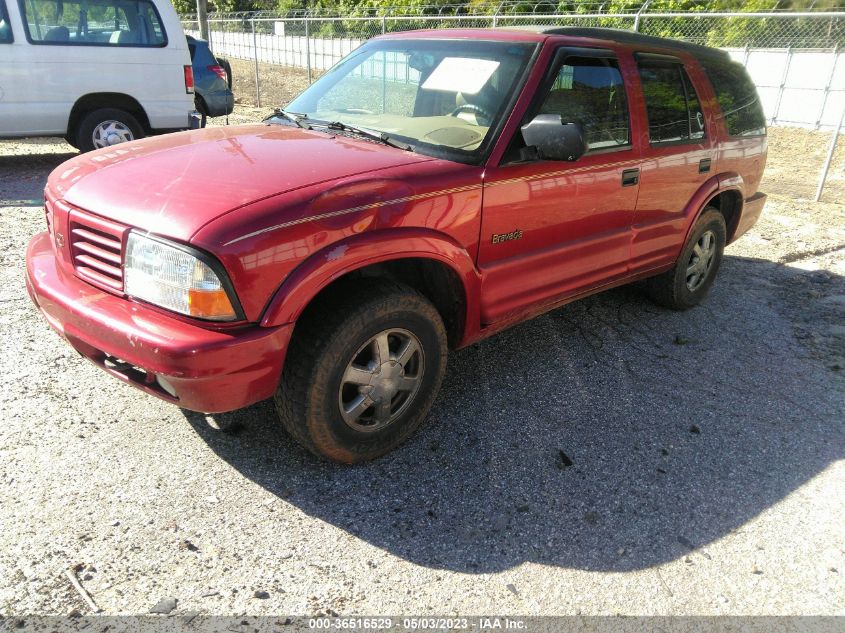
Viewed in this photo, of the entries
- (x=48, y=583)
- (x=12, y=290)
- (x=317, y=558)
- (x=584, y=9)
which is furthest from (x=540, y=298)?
(x=584, y=9)

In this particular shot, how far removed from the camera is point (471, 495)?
283 centimetres

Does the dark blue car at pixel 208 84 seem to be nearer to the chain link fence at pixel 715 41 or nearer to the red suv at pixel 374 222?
the chain link fence at pixel 715 41

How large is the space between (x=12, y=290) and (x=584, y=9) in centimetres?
1722

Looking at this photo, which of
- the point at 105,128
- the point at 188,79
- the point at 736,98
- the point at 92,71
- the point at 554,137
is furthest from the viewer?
the point at 188,79

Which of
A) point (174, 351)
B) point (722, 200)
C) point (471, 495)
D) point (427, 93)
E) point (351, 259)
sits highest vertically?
point (427, 93)

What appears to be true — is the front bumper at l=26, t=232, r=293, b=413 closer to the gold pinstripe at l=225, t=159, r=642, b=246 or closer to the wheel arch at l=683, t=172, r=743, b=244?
the gold pinstripe at l=225, t=159, r=642, b=246

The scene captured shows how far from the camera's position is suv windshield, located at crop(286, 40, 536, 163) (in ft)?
10.6

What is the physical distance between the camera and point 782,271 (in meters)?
6.06

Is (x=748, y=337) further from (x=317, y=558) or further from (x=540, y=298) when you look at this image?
(x=317, y=558)

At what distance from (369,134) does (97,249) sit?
1.39 metres

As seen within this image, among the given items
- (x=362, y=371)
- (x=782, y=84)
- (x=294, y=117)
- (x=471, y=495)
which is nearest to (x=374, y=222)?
(x=362, y=371)

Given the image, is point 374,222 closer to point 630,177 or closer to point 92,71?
point 630,177

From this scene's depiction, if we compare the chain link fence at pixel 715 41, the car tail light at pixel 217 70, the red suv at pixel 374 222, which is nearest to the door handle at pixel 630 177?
the red suv at pixel 374 222

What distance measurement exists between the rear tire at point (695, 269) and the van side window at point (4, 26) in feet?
24.3
